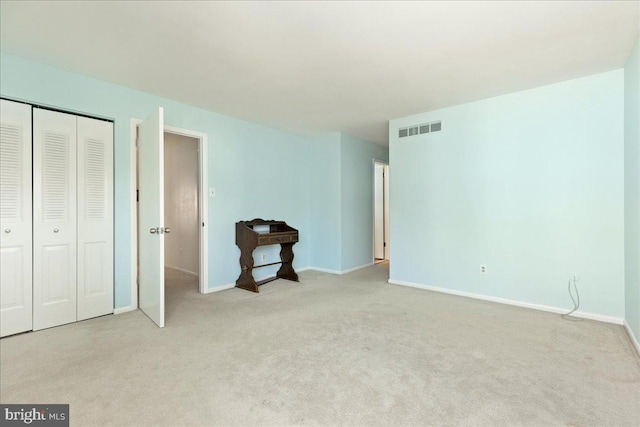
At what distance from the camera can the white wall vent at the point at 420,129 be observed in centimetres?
368

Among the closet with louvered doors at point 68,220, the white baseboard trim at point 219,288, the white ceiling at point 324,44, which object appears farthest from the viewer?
the white baseboard trim at point 219,288

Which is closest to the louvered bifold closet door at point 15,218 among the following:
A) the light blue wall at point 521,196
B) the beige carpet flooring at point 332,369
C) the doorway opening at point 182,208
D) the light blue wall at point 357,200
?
the beige carpet flooring at point 332,369

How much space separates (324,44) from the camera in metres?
2.17

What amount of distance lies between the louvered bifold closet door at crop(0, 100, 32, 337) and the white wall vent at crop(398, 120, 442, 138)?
3956 mm

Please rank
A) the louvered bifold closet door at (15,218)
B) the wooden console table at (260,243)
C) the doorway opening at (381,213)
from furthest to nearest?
1. the doorway opening at (381,213)
2. the wooden console table at (260,243)
3. the louvered bifold closet door at (15,218)

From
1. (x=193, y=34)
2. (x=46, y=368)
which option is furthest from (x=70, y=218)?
(x=193, y=34)

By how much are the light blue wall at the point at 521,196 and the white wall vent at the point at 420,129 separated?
6cm

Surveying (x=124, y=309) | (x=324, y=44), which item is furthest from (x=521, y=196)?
(x=124, y=309)

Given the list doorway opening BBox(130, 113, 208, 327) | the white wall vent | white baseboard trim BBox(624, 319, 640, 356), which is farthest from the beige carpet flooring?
the white wall vent

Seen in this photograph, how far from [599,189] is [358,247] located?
3.17m

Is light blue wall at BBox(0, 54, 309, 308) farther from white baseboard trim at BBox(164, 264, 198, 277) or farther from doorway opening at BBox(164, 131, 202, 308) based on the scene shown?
white baseboard trim at BBox(164, 264, 198, 277)

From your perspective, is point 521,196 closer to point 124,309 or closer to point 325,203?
point 325,203

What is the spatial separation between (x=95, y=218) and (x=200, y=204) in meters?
1.12

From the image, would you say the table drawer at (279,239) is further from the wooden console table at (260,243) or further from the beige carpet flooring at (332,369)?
the beige carpet flooring at (332,369)
